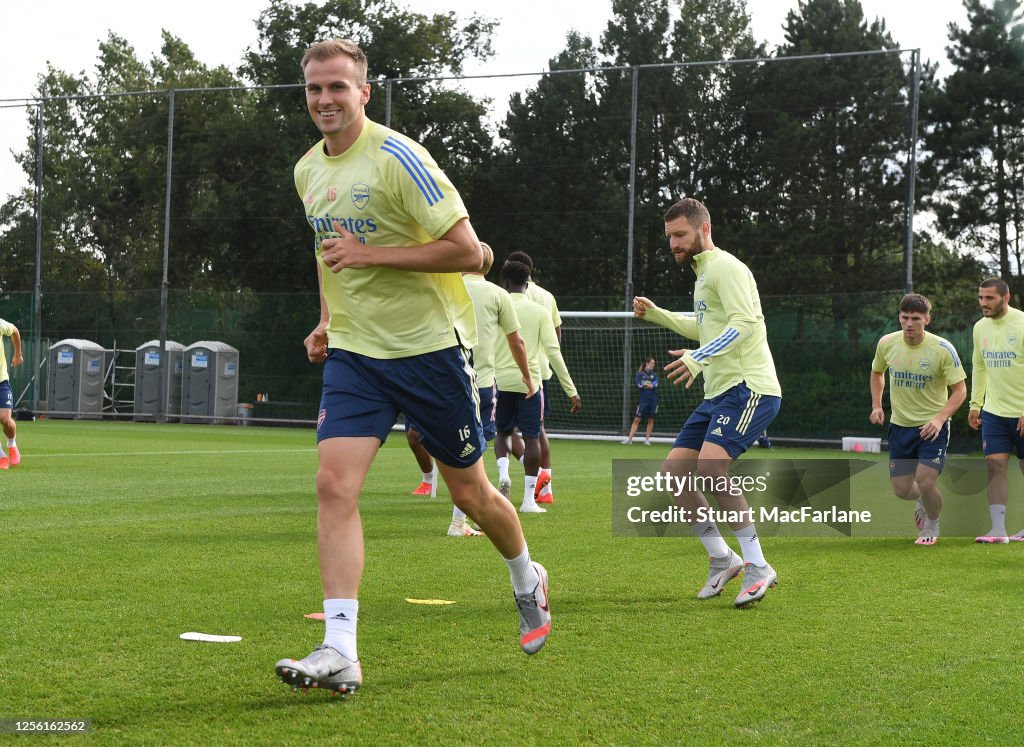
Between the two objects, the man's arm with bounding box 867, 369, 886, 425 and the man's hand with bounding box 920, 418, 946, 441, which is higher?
the man's arm with bounding box 867, 369, 886, 425

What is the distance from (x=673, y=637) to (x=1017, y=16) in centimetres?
3691

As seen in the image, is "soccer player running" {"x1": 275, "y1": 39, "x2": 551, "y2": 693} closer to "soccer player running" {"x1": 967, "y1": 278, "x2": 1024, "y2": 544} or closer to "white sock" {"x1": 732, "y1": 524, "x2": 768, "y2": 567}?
"white sock" {"x1": 732, "y1": 524, "x2": 768, "y2": 567}

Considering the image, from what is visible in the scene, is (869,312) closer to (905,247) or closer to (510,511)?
(905,247)

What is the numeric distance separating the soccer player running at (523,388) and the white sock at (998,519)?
3.64 metres

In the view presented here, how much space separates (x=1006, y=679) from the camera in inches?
173

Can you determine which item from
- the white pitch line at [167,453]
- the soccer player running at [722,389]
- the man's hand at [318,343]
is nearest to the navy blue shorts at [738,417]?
the soccer player running at [722,389]

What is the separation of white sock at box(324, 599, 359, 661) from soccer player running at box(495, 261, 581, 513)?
6.50m

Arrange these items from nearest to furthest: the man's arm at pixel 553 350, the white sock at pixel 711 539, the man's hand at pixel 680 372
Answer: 1. the man's hand at pixel 680 372
2. the white sock at pixel 711 539
3. the man's arm at pixel 553 350

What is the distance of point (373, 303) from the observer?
4285mm

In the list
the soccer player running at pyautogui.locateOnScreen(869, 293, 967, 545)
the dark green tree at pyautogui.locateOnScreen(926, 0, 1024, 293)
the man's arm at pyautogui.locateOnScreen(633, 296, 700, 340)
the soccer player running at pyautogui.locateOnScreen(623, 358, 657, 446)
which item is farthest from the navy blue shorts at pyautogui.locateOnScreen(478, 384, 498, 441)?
the dark green tree at pyautogui.locateOnScreen(926, 0, 1024, 293)

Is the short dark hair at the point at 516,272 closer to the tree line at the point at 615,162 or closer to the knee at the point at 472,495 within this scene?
the knee at the point at 472,495

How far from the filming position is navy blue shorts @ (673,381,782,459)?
6207 millimetres

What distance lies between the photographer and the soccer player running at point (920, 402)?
917 cm

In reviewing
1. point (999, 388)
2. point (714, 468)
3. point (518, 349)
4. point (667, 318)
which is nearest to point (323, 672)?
point (714, 468)
